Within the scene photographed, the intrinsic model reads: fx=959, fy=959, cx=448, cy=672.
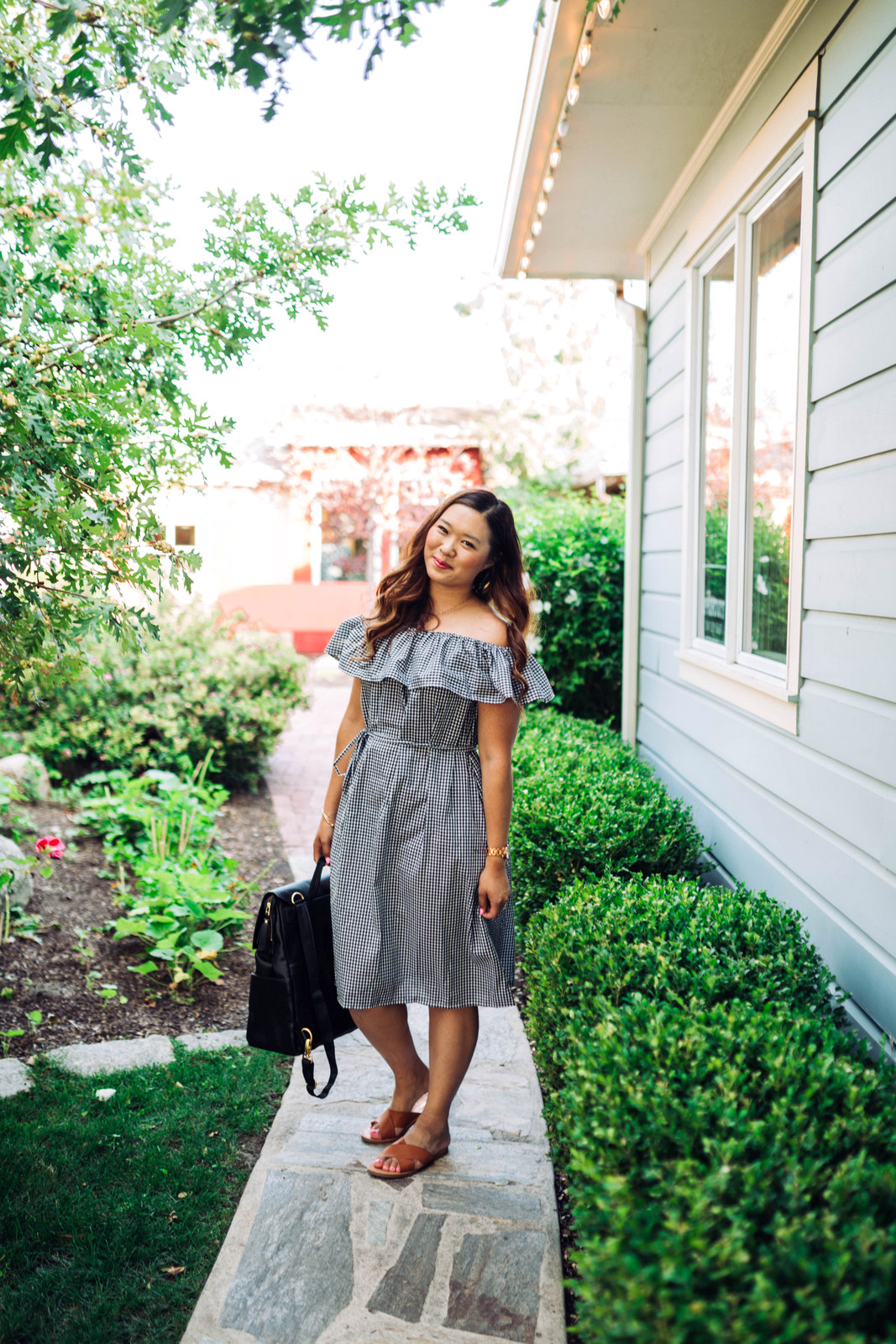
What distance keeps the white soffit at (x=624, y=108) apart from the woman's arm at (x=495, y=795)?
1835 mm

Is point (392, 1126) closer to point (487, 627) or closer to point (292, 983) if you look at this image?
point (292, 983)

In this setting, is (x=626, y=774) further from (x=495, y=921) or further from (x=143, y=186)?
(x=143, y=186)

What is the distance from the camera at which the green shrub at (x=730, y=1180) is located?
121cm

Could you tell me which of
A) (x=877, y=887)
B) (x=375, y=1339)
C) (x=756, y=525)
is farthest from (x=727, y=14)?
(x=375, y=1339)

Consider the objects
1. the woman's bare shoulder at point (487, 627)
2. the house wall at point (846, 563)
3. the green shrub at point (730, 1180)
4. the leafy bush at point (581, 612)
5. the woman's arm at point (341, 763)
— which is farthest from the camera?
the leafy bush at point (581, 612)

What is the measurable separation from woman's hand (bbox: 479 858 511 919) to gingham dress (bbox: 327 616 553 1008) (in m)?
0.03

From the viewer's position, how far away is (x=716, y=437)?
4.10 metres

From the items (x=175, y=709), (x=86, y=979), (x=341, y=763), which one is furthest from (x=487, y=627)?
(x=175, y=709)

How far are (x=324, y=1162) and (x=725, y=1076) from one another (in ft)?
4.42

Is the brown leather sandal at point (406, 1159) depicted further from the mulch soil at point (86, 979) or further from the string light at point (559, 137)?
the string light at point (559, 137)

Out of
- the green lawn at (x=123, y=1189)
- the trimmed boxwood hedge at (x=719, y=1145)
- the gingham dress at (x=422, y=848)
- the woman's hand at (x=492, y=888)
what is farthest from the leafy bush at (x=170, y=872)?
the trimmed boxwood hedge at (x=719, y=1145)

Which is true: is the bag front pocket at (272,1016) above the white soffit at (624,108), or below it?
below

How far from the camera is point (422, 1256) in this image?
7.16 feet

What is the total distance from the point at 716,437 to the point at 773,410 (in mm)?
739
